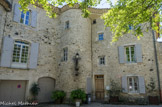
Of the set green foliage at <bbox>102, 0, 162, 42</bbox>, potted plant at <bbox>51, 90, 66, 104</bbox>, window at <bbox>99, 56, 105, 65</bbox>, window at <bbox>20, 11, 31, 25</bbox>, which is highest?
window at <bbox>20, 11, 31, 25</bbox>

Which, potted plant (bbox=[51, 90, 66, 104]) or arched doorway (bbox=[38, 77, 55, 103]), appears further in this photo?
arched doorway (bbox=[38, 77, 55, 103])

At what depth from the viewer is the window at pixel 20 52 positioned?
871cm

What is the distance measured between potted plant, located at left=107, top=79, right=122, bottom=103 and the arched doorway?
4.59 m

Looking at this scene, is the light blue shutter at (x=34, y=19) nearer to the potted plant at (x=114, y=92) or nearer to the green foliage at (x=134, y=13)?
the green foliage at (x=134, y=13)

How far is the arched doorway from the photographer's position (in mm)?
9560

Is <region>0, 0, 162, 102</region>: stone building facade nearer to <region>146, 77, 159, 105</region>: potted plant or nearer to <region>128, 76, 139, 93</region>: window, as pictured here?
<region>128, 76, 139, 93</region>: window

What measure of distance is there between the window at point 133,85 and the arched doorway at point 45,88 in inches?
237

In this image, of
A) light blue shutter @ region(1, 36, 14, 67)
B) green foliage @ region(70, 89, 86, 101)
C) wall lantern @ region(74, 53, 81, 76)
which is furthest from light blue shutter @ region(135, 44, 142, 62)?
light blue shutter @ region(1, 36, 14, 67)

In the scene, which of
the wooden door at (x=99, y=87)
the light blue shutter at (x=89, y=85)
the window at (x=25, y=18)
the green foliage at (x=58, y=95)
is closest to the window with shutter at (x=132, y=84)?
the wooden door at (x=99, y=87)

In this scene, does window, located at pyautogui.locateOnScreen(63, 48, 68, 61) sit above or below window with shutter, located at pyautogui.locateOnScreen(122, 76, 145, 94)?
above

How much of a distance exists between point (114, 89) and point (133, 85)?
4.67 ft

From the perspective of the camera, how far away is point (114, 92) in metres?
9.31

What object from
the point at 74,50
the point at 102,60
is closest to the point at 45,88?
the point at 74,50

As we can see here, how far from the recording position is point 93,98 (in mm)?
10234
